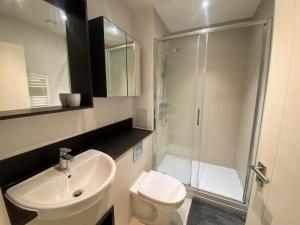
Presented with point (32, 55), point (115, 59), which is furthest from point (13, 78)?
point (115, 59)

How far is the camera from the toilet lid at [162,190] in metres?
1.24

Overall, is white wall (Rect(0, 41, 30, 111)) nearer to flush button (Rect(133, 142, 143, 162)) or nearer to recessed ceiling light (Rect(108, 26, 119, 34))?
recessed ceiling light (Rect(108, 26, 119, 34))

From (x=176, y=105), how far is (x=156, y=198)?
1.49 metres

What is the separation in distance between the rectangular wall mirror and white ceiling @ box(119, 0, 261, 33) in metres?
0.93

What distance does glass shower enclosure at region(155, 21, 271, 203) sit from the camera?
2004 mm

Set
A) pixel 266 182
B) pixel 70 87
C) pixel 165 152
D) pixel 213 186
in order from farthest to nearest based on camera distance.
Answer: pixel 165 152, pixel 213 186, pixel 70 87, pixel 266 182

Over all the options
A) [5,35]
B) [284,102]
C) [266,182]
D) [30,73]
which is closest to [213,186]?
[266,182]

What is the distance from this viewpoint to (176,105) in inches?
92.7

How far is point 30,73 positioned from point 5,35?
0.22m

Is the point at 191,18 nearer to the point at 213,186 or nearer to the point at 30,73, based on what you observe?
the point at 30,73

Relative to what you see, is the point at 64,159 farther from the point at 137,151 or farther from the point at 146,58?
the point at 146,58

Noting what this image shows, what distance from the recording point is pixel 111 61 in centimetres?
139

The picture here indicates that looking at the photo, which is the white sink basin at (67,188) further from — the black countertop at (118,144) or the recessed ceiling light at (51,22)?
the recessed ceiling light at (51,22)

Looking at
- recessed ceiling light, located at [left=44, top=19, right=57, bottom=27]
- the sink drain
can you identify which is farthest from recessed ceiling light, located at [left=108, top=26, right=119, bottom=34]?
the sink drain
